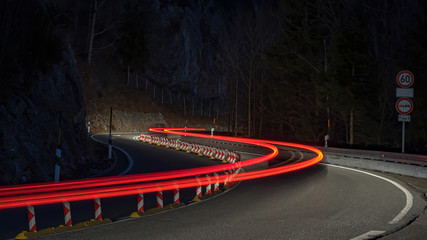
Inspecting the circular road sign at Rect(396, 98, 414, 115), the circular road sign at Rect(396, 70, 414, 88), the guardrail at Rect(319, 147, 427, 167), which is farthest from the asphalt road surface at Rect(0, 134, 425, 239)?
the guardrail at Rect(319, 147, 427, 167)

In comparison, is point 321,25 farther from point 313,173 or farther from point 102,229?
point 102,229

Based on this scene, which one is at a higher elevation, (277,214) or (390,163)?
(390,163)

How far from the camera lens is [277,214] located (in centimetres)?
851

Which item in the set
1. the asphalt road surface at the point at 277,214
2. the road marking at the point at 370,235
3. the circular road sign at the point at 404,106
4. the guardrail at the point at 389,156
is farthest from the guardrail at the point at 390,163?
the road marking at the point at 370,235

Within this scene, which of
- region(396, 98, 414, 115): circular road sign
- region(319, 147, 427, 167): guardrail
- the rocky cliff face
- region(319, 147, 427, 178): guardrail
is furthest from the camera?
region(319, 147, 427, 167): guardrail

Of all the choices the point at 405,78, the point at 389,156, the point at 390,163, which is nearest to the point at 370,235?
the point at 390,163

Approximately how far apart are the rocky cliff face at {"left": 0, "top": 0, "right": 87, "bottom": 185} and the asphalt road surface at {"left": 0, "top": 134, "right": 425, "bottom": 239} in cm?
452

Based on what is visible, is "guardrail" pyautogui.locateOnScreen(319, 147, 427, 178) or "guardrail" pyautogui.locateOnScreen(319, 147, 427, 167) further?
"guardrail" pyautogui.locateOnScreen(319, 147, 427, 167)

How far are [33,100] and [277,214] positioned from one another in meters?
11.6

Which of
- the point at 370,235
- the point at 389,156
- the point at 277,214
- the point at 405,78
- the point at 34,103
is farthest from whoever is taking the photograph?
the point at 389,156

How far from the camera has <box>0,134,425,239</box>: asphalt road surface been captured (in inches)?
272

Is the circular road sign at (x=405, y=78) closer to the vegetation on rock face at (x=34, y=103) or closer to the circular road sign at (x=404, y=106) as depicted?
the circular road sign at (x=404, y=106)

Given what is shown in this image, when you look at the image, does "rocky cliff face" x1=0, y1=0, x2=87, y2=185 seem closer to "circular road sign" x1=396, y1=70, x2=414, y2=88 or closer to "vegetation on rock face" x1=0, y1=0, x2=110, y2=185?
"vegetation on rock face" x1=0, y1=0, x2=110, y2=185

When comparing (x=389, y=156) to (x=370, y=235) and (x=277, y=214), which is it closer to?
(x=277, y=214)
